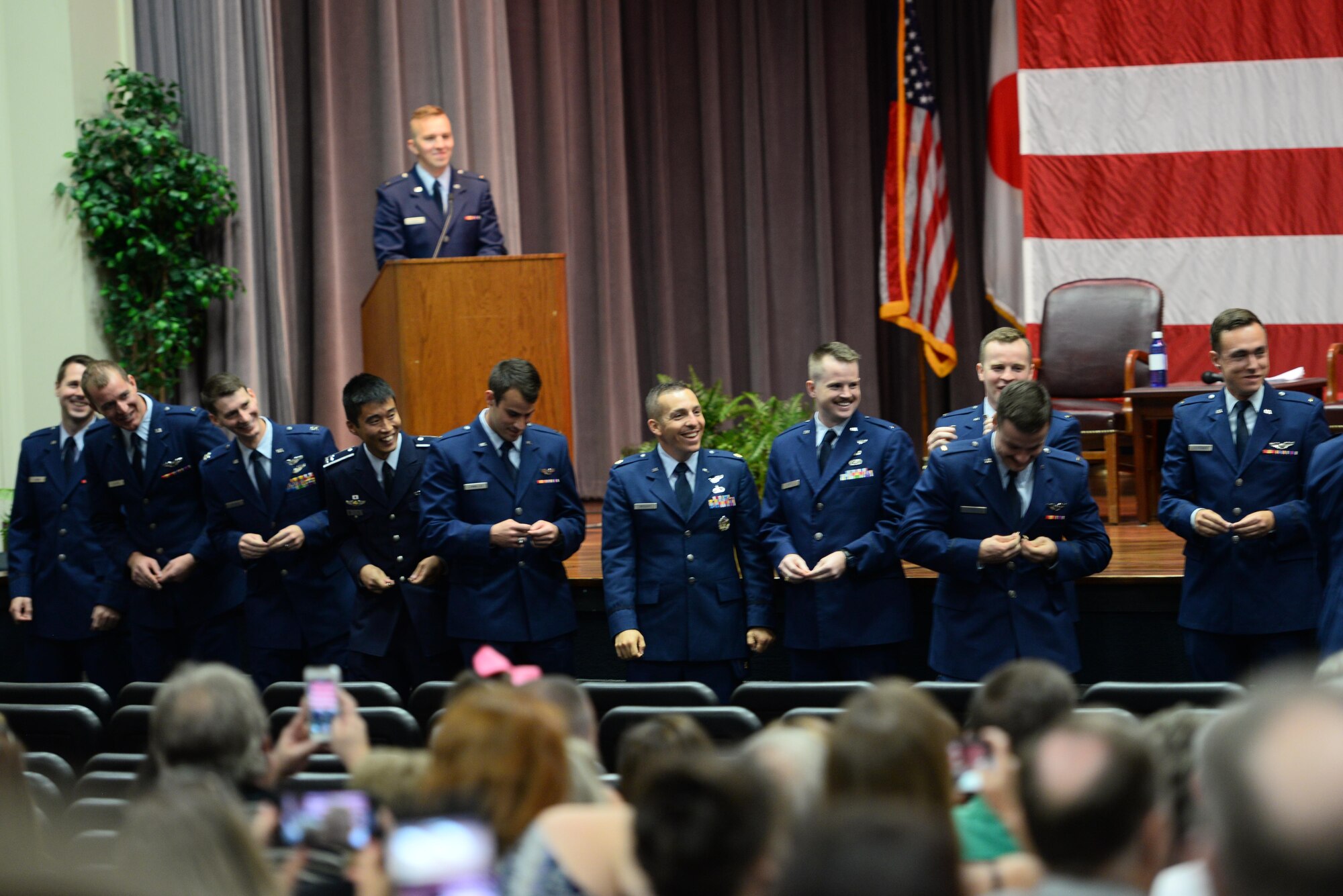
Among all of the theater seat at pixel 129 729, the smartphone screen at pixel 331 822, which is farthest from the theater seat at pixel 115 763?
the smartphone screen at pixel 331 822

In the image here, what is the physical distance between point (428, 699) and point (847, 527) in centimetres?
152

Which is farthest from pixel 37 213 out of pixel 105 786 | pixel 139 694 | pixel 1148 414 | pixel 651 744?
pixel 651 744

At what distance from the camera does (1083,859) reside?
5.30 feet

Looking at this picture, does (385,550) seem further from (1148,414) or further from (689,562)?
(1148,414)

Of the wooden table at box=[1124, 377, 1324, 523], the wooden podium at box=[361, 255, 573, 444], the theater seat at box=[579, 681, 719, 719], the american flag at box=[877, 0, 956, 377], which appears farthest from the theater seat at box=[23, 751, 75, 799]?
the american flag at box=[877, 0, 956, 377]

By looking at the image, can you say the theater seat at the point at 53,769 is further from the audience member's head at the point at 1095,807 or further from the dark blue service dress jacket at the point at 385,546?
the audience member's head at the point at 1095,807

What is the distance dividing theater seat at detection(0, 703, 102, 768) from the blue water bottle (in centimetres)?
482

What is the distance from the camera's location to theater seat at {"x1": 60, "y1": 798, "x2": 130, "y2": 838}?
105 inches

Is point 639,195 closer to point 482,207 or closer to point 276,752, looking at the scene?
point 482,207

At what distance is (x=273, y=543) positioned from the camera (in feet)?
15.4

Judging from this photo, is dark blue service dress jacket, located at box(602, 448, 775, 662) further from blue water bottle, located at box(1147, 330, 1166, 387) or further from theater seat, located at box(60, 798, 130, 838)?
blue water bottle, located at box(1147, 330, 1166, 387)

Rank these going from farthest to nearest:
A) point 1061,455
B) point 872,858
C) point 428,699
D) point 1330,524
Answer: point 1061,455 < point 1330,524 < point 428,699 < point 872,858

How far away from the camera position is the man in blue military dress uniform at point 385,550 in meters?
4.66

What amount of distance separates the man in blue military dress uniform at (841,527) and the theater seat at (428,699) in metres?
1.23
